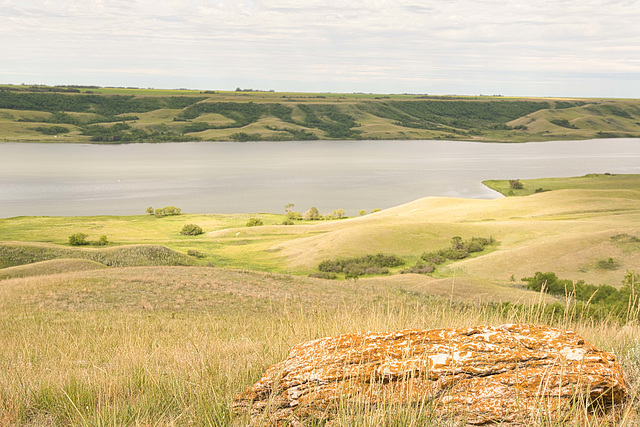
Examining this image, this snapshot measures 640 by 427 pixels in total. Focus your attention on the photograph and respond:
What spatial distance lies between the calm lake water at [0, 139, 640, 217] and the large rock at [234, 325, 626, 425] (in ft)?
234

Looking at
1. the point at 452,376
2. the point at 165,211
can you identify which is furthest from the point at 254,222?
the point at 452,376

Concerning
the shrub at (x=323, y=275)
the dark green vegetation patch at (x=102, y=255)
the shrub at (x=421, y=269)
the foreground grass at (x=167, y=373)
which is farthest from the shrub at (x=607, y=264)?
the dark green vegetation patch at (x=102, y=255)

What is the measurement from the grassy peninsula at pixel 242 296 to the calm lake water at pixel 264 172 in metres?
17.8

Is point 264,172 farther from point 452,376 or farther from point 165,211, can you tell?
point 452,376

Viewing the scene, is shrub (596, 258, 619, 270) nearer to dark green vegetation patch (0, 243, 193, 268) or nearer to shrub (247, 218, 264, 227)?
dark green vegetation patch (0, 243, 193, 268)

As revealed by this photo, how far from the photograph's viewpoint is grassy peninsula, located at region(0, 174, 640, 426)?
13.0 ft

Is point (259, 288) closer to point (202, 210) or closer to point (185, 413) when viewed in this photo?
point (185, 413)

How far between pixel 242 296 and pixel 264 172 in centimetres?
10036

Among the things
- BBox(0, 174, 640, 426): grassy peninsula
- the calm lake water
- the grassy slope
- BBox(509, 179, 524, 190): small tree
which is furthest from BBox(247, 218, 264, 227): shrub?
BBox(509, 179, 524, 190): small tree

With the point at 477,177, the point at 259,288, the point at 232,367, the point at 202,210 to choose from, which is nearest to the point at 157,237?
the point at 202,210

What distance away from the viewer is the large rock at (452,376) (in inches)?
123

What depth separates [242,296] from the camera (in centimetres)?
1733

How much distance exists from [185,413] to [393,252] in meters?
35.4

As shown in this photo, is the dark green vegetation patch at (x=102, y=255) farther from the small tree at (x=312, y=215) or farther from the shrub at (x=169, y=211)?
the shrub at (x=169, y=211)
